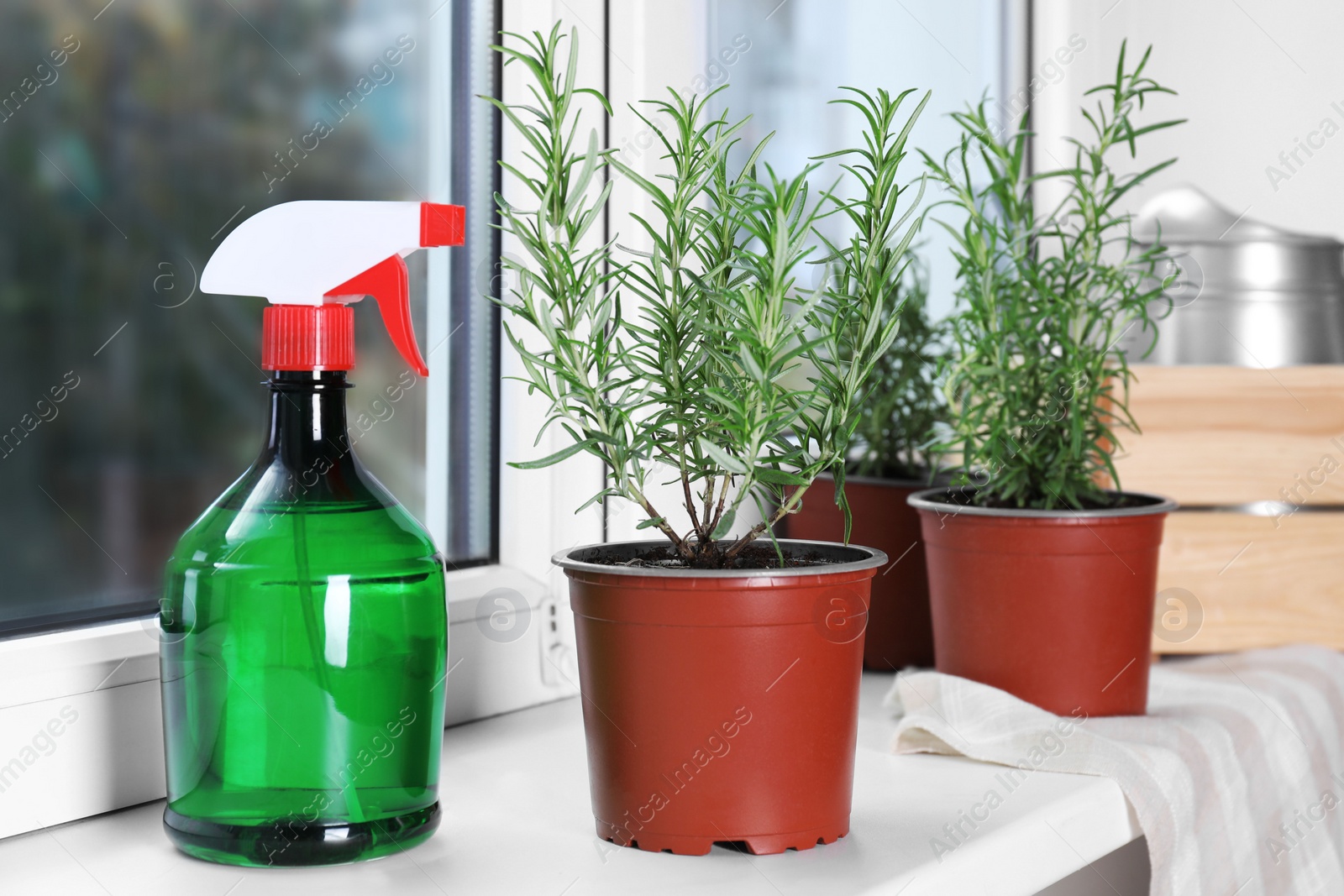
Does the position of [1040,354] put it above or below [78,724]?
above

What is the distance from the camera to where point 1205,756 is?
780mm

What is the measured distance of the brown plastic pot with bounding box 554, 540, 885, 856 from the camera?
0.55m

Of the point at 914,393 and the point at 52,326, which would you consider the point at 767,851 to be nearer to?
the point at 52,326

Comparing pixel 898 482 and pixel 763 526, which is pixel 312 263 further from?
pixel 898 482

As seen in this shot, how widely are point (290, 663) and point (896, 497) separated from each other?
0.59 meters

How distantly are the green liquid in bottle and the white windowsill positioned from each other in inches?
0.9

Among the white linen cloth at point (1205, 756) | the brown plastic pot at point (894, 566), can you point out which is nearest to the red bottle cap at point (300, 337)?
the white linen cloth at point (1205, 756)

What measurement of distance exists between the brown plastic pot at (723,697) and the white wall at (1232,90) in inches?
45.7

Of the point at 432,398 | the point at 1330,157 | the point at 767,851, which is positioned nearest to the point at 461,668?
the point at 432,398

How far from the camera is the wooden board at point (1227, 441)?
1141 millimetres

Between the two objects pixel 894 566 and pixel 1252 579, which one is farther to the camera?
pixel 1252 579

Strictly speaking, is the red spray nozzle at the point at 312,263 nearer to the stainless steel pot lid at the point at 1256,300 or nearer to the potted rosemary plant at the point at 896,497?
the potted rosemary plant at the point at 896,497

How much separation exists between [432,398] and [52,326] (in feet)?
0.95

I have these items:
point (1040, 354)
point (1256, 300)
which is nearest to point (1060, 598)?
point (1040, 354)
